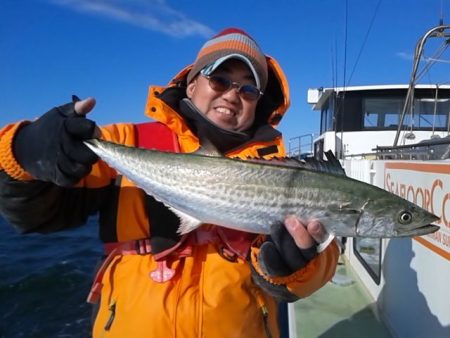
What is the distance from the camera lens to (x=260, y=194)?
2406 millimetres

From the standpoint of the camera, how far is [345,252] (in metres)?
7.35

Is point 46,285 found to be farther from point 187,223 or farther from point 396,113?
point 396,113

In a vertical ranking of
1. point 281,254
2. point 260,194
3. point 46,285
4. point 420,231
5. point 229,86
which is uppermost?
point 229,86

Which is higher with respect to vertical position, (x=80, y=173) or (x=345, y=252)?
(x=80, y=173)

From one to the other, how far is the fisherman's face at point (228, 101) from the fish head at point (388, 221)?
0.98 metres

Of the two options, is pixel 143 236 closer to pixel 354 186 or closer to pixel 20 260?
pixel 354 186

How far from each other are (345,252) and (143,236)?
572 centimetres

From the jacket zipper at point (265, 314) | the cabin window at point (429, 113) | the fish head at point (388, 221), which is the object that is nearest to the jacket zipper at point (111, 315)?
the jacket zipper at point (265, 314)

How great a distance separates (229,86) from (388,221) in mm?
1293

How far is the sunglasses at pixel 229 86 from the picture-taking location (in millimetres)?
2664

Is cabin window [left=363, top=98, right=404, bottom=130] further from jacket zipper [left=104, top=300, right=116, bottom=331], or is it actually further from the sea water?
jacket zipper [left=104, top=300, right=116, bottom=331]

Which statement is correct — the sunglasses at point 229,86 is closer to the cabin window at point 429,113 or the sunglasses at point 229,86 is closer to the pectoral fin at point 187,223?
the pectoral fin at point 187,223

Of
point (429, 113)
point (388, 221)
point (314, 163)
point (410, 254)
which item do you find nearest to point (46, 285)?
point (410, 254)

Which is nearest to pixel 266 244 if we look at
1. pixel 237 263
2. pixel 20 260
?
pixel 237 263
